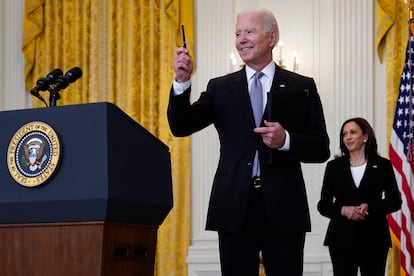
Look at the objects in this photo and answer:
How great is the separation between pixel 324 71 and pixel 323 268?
6.18 feet

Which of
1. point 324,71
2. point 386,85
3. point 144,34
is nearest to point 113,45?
point 144,34

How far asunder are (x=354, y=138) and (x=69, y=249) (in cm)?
370

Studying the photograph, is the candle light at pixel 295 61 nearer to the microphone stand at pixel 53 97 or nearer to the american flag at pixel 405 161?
the american flag at pixel 405 161

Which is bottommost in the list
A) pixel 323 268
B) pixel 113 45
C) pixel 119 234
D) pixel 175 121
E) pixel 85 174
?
pixel 323 268

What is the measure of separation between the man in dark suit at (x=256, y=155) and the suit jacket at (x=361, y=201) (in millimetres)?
2605

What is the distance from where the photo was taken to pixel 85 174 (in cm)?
302

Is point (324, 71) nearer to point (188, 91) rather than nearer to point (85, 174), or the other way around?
Answer: point (188, 91)

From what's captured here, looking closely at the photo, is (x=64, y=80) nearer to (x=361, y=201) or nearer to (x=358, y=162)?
(x=361, y=201)

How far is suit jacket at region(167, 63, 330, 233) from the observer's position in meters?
3.34

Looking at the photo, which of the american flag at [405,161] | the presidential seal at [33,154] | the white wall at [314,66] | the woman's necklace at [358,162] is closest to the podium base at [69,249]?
the presidential seal at [33,154]

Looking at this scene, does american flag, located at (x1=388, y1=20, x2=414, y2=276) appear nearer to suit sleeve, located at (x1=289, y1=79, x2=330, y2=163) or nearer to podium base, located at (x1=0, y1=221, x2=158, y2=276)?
suit sleeve, located at (x1=289, y1=79, x2=330, y2=163)

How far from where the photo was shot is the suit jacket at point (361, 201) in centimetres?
597

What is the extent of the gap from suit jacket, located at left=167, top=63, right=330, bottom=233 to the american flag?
3769 mm

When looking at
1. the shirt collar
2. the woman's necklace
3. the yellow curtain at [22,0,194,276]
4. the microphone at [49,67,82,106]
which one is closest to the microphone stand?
the microphone at [49,67,82,106]
